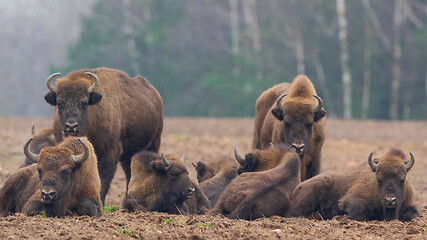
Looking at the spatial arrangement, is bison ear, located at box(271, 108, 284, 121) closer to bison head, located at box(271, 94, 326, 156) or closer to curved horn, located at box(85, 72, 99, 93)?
bison head, located at box(271, 94, 326, 156)

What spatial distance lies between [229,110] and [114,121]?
32.1m

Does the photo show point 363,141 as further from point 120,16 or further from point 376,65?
point 120,16

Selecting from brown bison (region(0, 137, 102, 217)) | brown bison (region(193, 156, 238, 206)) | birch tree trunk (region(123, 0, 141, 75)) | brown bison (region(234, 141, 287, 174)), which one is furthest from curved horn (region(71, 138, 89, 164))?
birch tree trunk (region(123, 0, 141, 75))

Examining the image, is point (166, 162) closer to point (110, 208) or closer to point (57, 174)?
point (110, 208)

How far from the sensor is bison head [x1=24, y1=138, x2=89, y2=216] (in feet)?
26.3

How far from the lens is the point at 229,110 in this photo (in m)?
42.9

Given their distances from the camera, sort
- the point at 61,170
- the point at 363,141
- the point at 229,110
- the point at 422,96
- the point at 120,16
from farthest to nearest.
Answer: the point at 120,16 → the point at 229,110 → the point at 422,96 → the point at 363,141 → the point at 61,170

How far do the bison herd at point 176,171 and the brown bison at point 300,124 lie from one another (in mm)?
18

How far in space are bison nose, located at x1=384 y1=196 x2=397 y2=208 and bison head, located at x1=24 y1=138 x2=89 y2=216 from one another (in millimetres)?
3975

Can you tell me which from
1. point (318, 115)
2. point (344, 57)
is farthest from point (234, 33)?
point (318, 115)

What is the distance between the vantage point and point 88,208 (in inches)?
330

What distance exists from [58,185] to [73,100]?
2508mm

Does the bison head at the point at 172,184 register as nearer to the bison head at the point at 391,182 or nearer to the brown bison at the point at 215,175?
the brown bison at the point at 215,175

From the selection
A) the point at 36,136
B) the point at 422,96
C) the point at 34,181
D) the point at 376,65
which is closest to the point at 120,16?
the point at 376,65
